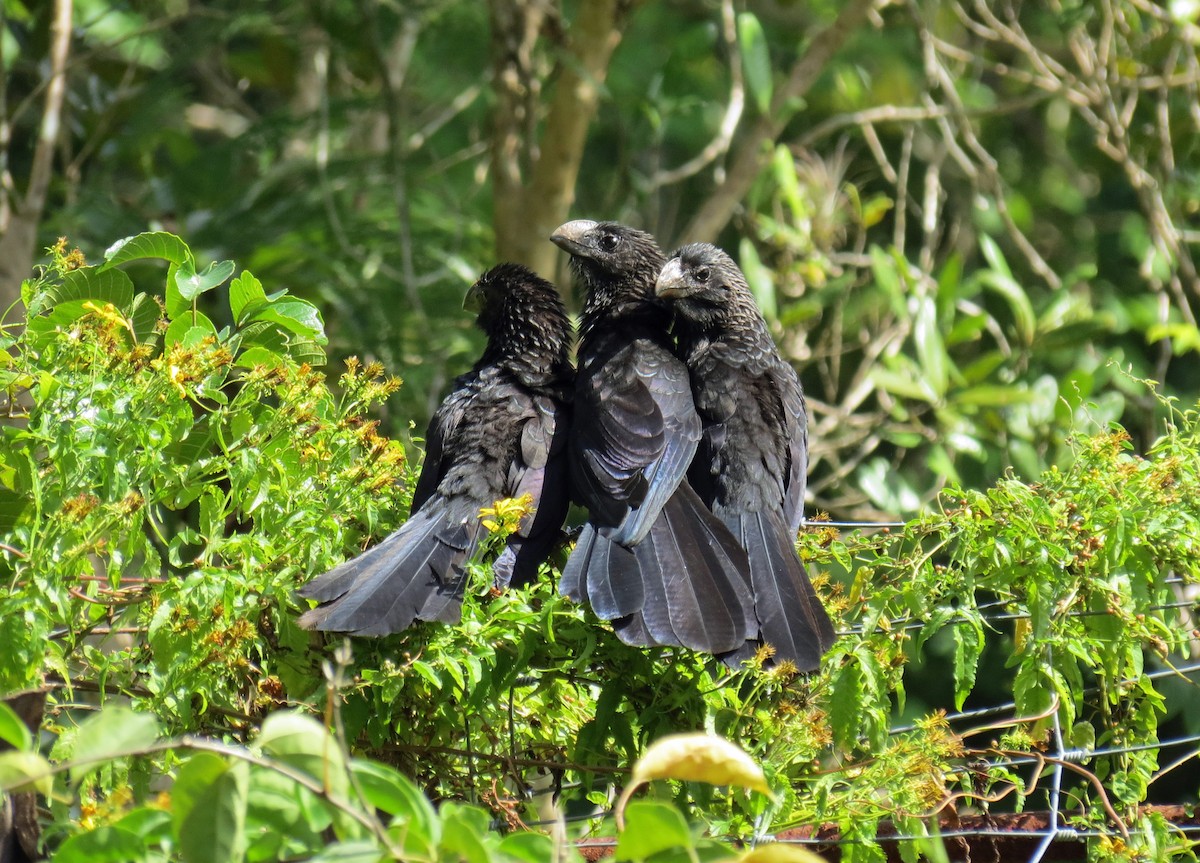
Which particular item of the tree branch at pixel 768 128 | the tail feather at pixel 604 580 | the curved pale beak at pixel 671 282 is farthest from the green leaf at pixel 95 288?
the tree branch at pixel 768 128

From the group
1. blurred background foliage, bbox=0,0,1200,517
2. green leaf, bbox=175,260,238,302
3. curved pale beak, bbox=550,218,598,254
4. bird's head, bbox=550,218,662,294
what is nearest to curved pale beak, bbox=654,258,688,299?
bird's head, bbox=550,218,662,294

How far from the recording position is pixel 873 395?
788cm

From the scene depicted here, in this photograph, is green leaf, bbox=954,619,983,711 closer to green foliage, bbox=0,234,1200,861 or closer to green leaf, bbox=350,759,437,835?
green foliage, bbox=0,234,1200,861

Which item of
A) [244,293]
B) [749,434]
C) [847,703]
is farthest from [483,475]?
[847,703]

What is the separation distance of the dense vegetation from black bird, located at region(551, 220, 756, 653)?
→ 0.11 m

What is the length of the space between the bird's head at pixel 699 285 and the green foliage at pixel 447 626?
4.69 feet

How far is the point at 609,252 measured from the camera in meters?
4.22

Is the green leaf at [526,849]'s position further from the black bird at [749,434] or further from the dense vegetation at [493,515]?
the black bird at [749,434]

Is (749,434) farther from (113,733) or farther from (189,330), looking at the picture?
(113,733)

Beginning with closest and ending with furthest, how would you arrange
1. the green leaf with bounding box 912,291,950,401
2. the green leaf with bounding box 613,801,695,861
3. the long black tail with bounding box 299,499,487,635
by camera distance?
the green leaf with bounding box 613,801,695,861, the long black tail with bounding box 299,499,487,635, the green leaf with bounding box 912,291,950,401

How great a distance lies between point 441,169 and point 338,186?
628 mm

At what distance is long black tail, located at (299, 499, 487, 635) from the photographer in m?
2.17

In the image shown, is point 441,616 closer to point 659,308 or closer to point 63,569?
point 63,569

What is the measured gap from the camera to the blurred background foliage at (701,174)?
18.1 feet
